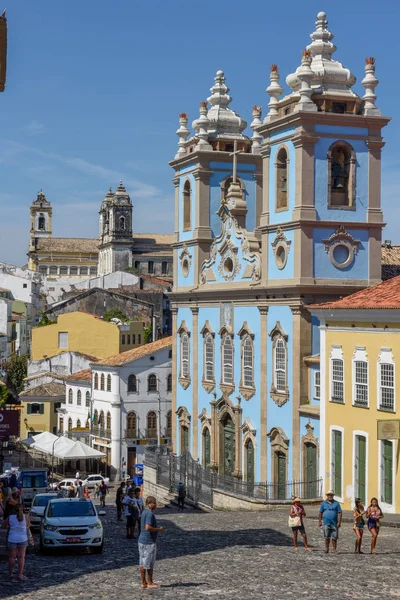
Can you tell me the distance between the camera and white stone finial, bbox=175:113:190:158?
171ft

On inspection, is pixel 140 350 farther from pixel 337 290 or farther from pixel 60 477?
pixel 337 290

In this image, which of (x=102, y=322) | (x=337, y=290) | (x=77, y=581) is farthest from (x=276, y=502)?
(x=102, y=322)

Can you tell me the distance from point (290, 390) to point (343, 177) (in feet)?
25.7

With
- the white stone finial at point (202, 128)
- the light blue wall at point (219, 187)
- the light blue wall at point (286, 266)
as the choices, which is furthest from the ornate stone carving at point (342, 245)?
the white stone finial at point (202, 128)

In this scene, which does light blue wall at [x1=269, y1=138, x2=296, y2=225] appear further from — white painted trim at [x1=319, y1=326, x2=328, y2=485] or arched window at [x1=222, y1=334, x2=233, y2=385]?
white painted trim at [x1=319, y1=326, x2=328, y2=485]

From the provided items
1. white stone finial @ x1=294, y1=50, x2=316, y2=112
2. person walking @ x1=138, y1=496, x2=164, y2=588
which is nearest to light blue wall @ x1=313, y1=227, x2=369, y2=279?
white stone finial @ x1=294, y1=50, x2=316, y2=112

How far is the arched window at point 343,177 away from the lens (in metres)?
40.3

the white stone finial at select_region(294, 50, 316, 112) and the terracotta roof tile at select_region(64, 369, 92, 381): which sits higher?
the white stone finial at select_region(294, 50, 316, 112)

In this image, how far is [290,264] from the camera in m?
40.0

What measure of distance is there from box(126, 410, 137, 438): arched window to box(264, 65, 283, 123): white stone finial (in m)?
28.7

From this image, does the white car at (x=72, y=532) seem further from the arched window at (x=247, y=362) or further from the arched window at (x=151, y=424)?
the arched window at (x=151, y=424)

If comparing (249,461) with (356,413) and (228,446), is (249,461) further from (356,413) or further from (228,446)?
(356,413)

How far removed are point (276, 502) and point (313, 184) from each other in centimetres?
1115

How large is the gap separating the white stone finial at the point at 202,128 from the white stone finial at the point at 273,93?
7266mm
